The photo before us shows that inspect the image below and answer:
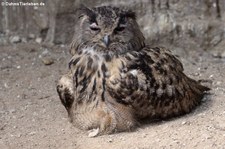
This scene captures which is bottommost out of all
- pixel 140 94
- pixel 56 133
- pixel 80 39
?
pixel 56 133

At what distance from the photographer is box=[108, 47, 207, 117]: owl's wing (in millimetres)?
5375

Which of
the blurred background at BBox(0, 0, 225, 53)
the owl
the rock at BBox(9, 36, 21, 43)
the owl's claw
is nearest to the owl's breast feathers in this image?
the owl

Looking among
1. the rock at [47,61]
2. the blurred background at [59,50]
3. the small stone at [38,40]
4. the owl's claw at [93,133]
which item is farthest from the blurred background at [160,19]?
the owl's claw at [93,133]

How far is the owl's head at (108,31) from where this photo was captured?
5605 mm

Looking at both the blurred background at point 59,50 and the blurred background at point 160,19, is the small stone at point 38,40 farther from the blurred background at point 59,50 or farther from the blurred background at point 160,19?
the blurred background at point 160,19

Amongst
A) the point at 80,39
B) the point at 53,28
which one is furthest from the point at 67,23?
the point at 80,39

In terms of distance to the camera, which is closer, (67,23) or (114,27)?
(114,27)

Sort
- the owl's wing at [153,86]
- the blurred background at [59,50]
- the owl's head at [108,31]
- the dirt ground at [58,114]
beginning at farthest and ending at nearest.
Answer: the blurred background at [59,50] < the owl's head at [108,31] < the owl's wing at [153,86] < the dirt ground at [58,114]

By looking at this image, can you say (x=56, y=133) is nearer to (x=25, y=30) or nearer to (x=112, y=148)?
(x=112, y=148)

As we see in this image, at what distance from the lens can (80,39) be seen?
19.3ft

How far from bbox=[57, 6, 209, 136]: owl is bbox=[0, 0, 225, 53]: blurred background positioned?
127 centimetres

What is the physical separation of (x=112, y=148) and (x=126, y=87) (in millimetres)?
561

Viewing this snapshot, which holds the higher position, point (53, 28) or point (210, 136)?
point (53, 28)

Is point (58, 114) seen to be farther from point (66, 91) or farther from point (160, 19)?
point (160, 19)
